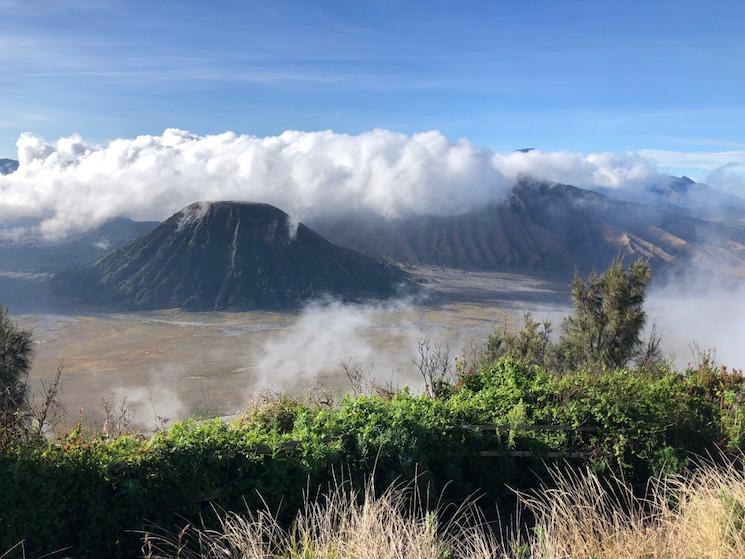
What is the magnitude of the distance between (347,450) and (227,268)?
12258cm

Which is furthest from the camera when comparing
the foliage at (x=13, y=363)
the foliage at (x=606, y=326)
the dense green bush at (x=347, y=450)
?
the foliage at (x=606, y=326)

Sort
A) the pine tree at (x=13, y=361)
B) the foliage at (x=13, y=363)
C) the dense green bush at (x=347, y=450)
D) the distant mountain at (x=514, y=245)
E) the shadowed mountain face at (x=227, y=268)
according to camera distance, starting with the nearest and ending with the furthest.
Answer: the dense green bush at (x=347, y=450) → the foliage at (x=13, y=363) → the pine tree at (x=13, y=361) → the shadowed mountain face at (x=227, y=268) → the distant mountain at (x=514, y=245)

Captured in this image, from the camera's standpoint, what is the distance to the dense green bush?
19.5 ft

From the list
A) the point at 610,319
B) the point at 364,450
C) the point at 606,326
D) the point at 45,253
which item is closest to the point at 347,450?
the point at 364,450

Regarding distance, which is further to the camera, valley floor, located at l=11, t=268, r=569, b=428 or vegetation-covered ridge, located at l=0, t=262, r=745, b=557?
valley floor, located at l=11, t=268, r=569, b=428

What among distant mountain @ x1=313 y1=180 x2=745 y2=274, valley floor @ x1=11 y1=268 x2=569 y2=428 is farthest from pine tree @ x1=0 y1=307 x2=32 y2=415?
distant mountain @ x1=313 y1=180 x2=745 y2=274

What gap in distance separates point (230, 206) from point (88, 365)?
3021 inches

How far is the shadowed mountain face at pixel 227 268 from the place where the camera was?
11806cm

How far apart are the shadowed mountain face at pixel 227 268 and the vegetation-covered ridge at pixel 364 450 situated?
108 meters

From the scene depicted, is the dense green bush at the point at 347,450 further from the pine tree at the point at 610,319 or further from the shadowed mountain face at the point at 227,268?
the shadowed mountain face at the point at 227,268

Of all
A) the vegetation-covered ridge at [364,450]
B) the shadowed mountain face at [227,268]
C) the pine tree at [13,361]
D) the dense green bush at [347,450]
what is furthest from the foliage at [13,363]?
the shadowed mountain face at [227,268]

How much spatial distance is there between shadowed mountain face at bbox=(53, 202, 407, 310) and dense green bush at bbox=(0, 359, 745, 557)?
108 meters

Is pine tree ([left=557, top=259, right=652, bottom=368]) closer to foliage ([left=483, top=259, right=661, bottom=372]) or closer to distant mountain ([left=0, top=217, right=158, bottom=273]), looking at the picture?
foliage ([left=483, top=259, right=661, bottom=372])

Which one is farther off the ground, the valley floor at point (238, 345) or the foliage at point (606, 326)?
the foliage at point (606, 326)
